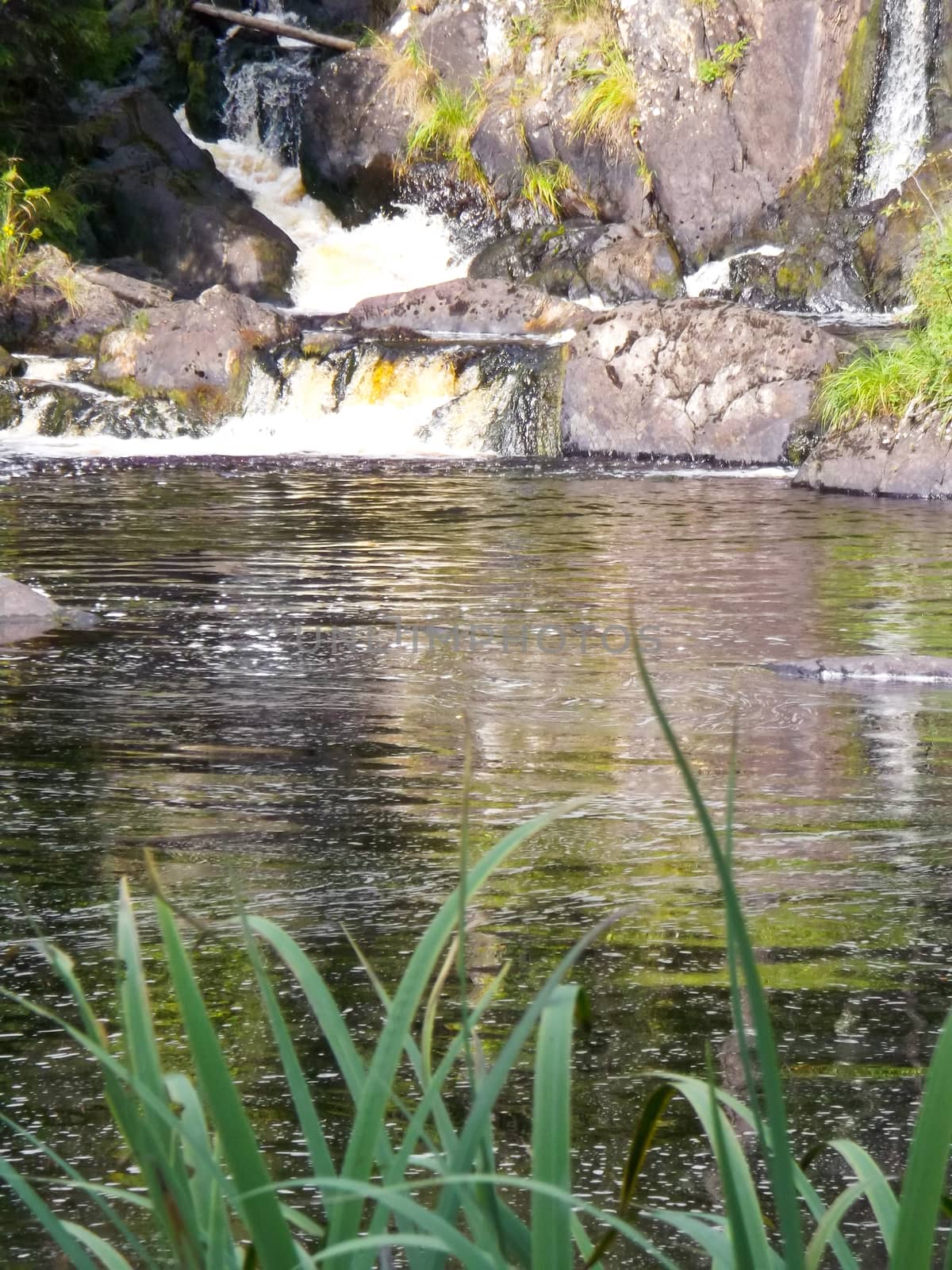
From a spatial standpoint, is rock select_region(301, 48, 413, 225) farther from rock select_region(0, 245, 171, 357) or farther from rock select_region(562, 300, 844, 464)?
rock select_region(562, 300, 844, 464)

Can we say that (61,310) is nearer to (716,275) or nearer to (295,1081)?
(716,275)

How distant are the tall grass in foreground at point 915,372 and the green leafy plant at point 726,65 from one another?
25.0 ft

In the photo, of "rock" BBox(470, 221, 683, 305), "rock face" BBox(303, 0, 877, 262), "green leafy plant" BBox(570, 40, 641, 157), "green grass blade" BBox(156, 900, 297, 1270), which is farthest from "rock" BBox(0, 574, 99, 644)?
"green leafy plant" BBox(570, 40, 641, 157)

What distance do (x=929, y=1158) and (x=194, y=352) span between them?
16753mm

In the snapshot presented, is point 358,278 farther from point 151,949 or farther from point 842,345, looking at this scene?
point 151,949

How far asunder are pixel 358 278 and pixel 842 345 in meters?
8.86

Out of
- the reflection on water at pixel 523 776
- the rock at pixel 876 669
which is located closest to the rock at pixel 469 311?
the reflection on water at pixel 523 776

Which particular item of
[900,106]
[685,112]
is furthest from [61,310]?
[900,106]

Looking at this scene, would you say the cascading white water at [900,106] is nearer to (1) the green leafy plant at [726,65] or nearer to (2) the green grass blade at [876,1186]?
(1) the green leafy plant at [726,65]

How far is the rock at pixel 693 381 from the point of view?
15.0 m

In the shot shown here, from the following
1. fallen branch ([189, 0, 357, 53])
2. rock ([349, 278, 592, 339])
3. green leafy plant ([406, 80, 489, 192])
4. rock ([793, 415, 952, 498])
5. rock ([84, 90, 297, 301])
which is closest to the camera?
rock ([793, 415, 952, 498])

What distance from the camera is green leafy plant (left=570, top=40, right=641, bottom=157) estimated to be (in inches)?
851

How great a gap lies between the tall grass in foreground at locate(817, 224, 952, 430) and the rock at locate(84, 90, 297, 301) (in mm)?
9592

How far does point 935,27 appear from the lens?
20.2 metres
